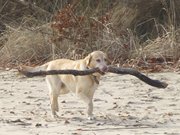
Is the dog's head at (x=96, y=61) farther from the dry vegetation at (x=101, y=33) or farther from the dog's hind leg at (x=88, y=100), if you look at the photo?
the dry vegetation at (x=101, y=33)

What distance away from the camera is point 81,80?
862cm

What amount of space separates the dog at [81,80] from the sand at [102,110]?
0.24 metres

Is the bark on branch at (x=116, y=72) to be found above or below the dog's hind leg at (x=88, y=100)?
above

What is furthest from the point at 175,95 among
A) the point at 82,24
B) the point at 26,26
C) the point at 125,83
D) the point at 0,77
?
the point at 26,26

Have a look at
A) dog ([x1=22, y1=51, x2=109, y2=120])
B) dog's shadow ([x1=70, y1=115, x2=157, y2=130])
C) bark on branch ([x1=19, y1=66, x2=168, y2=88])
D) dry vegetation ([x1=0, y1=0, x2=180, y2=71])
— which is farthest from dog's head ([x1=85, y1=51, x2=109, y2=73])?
dry vegetation ([x1=0, y1=0, x2=180, y2=71])

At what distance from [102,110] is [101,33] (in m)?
6.27

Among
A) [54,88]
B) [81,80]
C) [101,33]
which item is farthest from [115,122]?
[101,33]

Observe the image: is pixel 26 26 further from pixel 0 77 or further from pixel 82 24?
pixel 0 77

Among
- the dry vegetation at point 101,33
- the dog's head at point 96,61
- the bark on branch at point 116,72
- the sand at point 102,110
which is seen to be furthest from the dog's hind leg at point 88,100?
the dry vegetation at point 101,33

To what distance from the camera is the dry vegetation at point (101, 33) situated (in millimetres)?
14781

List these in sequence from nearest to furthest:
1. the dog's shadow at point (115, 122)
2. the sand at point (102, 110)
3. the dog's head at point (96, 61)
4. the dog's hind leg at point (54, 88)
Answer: the sand at point (102, 110) < the dog's shadow at point (115, 122) < the dog's head at point (96, 61) < the dog's hind leg at point (54, 88)

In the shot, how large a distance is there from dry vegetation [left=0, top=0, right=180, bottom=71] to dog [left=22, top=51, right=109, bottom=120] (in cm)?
485

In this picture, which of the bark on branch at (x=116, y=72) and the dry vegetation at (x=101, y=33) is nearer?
the bark on branch at (x=116, y=72)

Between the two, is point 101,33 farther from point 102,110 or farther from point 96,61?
point 96,61
